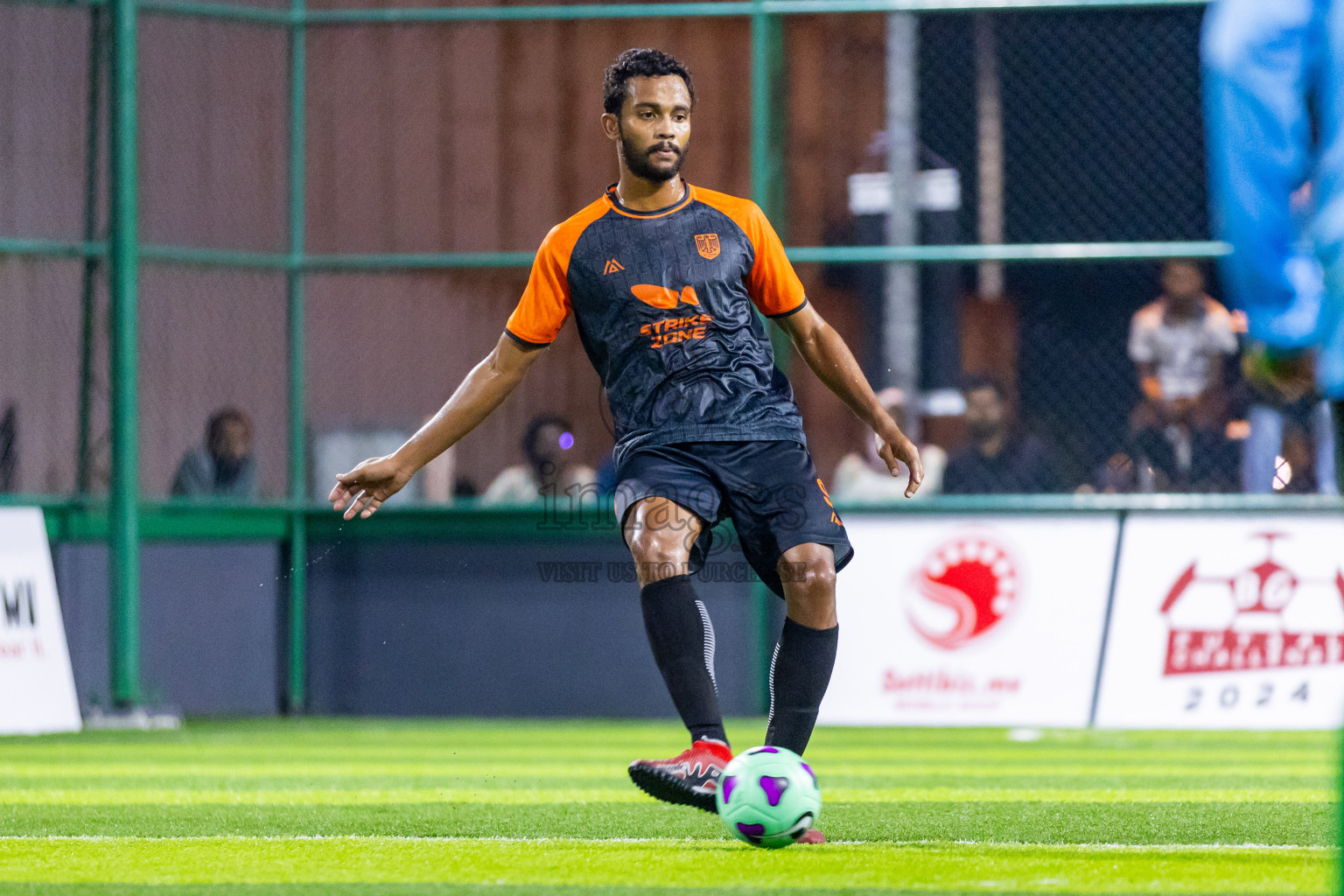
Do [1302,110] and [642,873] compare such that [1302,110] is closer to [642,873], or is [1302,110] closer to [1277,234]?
[1277,234]

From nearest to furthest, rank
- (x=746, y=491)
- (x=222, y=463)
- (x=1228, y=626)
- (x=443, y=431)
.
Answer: (x=746, y=491) < (x=443, y=431) < (x=1228, y=626) < (x=222, y=463)

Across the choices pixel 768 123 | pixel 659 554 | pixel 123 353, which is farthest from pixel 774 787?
pixel 768 123

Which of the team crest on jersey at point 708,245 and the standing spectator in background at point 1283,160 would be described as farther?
the team crest on jersey at point 708,245

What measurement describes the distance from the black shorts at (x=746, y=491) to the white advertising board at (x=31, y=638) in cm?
613

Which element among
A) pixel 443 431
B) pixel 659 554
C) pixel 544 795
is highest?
pixel 443 431

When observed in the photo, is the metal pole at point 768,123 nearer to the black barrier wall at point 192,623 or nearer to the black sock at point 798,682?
the black barrier wall at point 192,623

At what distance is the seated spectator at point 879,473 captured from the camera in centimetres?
1118

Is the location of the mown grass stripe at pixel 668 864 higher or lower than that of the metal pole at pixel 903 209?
lower

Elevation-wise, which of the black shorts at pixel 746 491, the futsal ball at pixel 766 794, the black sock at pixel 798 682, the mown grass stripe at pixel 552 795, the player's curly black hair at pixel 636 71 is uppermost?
the player's curly black hair at pixel 636 71

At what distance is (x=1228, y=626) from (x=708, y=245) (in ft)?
19.8

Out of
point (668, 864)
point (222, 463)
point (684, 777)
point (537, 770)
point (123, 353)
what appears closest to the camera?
point (668, 864)

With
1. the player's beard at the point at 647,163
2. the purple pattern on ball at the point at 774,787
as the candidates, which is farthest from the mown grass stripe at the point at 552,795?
the player's beard at the point at 647,163

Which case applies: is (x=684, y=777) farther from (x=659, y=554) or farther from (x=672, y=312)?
(x=672, y=312)

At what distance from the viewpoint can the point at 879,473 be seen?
1131 cm
